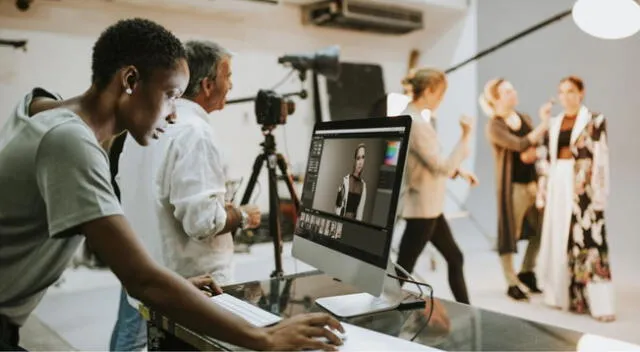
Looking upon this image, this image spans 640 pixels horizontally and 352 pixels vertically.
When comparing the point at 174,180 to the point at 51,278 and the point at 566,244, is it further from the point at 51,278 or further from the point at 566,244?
the point at 566,244

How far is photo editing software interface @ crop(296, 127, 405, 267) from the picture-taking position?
117 cm

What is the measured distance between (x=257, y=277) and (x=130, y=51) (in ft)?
5.30

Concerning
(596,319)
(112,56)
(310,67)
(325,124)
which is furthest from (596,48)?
(112,56)

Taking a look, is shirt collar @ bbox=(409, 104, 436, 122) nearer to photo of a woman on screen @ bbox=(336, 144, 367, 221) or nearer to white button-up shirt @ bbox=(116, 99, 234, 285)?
white button-up shirt @ bbox=(116, 99, 234, 285)

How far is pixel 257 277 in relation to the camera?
2.53 metres

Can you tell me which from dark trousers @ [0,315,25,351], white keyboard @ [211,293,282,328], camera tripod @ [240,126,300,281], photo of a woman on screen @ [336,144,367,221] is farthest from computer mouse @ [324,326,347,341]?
camera tripod @ [240,126,300,281]

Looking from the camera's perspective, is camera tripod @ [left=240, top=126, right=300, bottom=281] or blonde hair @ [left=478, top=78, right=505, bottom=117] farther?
blonde hair @ [left=478, top=78, right=505, bottom=117]

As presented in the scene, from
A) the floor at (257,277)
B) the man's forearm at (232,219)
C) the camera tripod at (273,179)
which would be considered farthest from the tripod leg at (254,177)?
the man's forearm at (232,219)

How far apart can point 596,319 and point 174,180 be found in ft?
8.45

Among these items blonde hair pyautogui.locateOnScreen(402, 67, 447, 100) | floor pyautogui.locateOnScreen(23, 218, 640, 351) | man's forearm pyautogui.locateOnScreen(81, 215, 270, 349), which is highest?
blonde hair pyautogui.locateOnScreen(402, 67, 447, 100)

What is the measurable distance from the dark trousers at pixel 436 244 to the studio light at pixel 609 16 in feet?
3.59

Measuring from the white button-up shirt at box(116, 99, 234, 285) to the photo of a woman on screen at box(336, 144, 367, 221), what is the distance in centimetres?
41

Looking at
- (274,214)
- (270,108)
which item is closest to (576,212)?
(274,214)

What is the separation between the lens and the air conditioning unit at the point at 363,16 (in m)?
4.78
